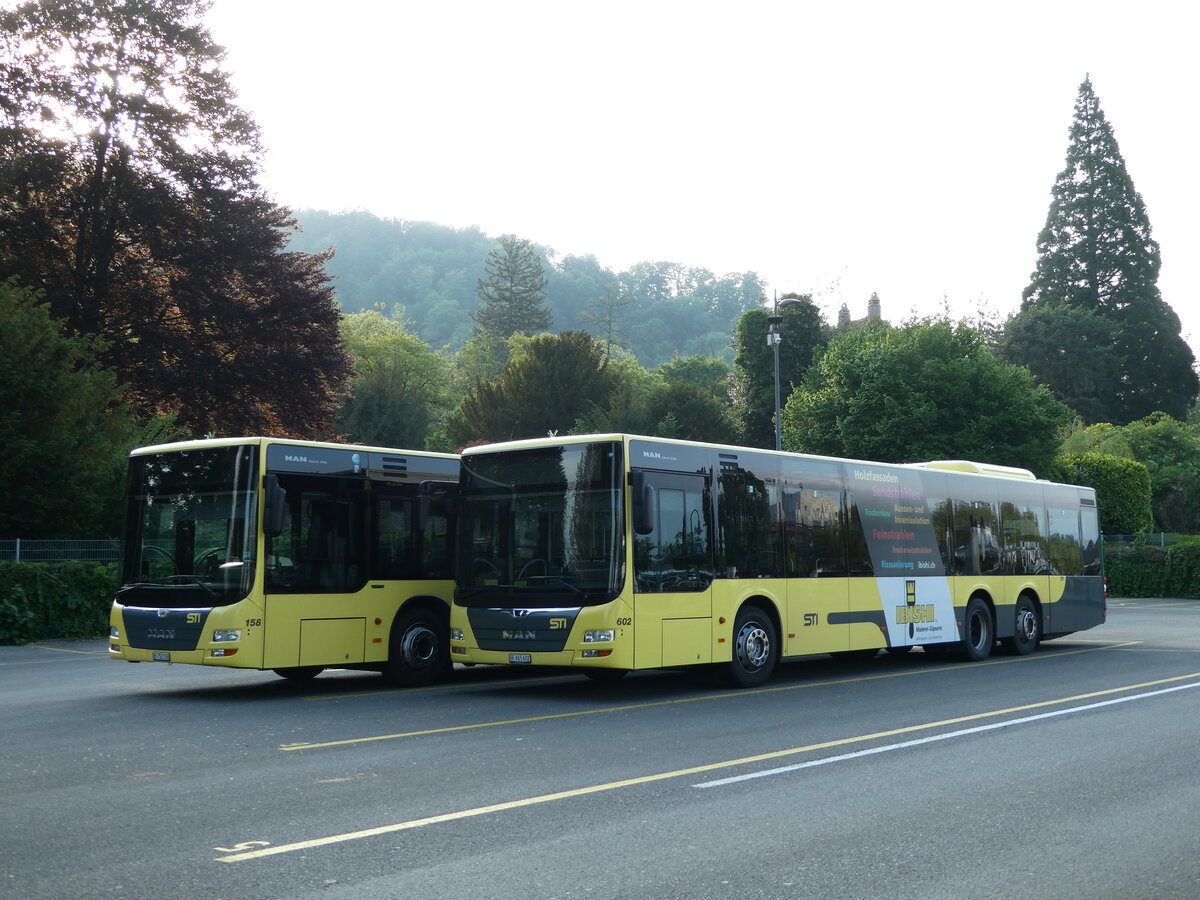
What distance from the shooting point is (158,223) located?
3198 centimetres

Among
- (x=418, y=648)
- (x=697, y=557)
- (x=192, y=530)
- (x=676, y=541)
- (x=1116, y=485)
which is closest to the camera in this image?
(x=192, y=530)

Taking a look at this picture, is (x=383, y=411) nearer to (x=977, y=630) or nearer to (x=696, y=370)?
(x=696, y=370)

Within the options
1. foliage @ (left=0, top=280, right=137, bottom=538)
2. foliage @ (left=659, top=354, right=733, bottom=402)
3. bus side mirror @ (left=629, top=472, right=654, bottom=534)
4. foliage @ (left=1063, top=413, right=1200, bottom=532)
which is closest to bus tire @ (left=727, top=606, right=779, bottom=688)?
bus side mirror @ (left=629, top=472, right=654, bottom=534)

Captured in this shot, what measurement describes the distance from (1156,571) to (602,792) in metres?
38.5

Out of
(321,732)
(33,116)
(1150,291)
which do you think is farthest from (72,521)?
(1150,291)

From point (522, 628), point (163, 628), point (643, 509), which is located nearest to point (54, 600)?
point (163, 628)

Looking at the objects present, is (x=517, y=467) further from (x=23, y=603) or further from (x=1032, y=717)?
(x=23, y=603)

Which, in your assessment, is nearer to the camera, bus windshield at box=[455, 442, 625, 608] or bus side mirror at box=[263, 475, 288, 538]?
bus side mirror at box=[263, 475, 288, 538]

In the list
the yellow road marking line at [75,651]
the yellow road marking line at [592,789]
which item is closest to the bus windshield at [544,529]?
the yellow road marking line at [592,789]

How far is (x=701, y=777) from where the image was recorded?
8727 millimetres

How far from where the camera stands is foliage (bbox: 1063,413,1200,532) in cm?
6050

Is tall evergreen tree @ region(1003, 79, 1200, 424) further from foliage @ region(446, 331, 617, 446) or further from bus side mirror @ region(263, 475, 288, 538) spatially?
bus side mirror @ region(263, 475, 288, 538)

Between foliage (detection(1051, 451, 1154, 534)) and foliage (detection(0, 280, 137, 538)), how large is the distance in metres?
39.7

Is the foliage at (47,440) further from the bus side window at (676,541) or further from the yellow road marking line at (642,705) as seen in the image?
the yellow road marking line at (642,705)
